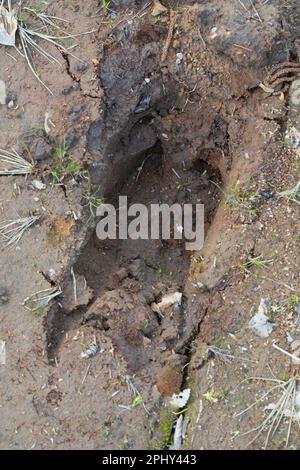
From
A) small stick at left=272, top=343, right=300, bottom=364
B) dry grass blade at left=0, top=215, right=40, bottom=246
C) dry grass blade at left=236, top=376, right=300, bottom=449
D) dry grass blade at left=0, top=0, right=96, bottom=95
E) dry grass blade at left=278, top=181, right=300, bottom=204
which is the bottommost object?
dry grass blade at left=236, top=376, right=300, bottom=449

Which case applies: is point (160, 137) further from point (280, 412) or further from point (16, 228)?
point (280, 412)

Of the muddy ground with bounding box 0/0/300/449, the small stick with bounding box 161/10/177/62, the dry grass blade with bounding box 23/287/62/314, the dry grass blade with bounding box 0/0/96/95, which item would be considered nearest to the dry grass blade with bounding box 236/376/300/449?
the muddy ground with bounding box 0/0/300/449

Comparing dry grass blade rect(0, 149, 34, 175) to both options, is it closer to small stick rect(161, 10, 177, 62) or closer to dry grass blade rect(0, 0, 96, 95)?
dry grass blade rect(0, 0, 96, 95)

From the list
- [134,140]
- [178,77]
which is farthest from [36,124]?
[178,77]

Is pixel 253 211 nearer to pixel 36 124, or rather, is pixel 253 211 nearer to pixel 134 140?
pixel 134 140

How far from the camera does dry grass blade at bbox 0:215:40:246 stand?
3154 mm

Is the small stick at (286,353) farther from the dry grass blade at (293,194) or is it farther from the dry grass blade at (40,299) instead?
the dry grass blade at (40,299)

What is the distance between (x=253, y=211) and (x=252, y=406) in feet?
2.81

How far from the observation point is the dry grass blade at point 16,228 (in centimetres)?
315

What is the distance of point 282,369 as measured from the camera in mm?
2945

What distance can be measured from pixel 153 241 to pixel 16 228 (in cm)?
68

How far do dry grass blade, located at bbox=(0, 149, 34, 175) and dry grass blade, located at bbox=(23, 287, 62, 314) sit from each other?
1.85 feet

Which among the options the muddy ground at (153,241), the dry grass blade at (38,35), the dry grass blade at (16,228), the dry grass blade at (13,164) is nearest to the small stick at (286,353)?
the muddy ground at (153,241)

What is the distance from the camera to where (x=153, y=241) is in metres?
3.43
